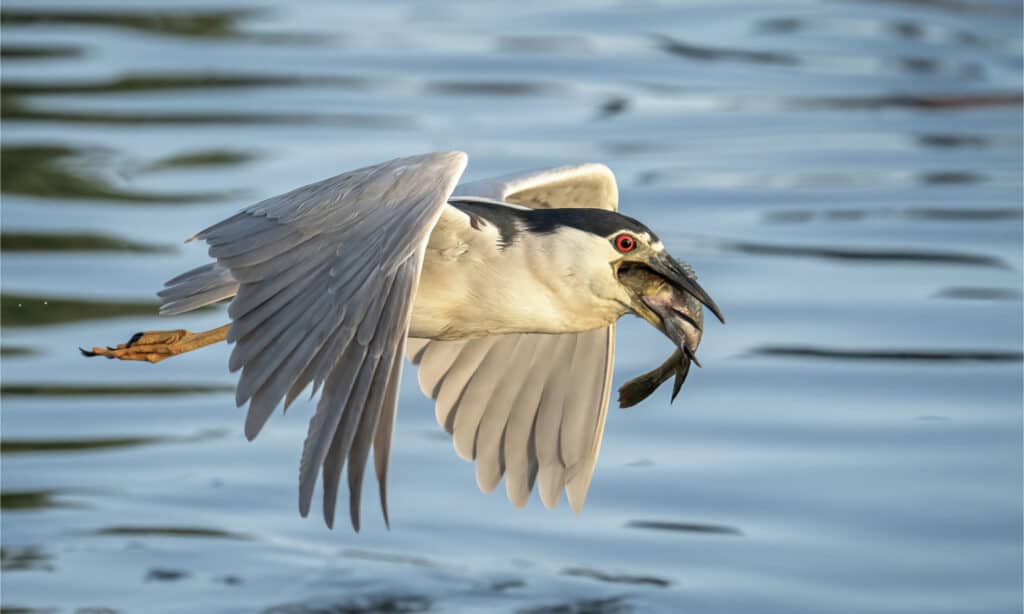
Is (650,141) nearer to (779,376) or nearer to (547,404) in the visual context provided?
(779,376)

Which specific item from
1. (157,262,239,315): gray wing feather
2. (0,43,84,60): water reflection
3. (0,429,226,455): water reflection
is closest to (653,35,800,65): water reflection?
(0,43,84,60): water reflection

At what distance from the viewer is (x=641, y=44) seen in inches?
961

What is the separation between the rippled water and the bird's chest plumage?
300cm

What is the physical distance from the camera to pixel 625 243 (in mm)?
7242

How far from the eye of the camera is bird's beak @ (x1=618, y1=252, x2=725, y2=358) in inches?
287

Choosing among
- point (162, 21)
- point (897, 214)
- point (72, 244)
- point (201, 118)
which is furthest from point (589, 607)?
point (162, 21)

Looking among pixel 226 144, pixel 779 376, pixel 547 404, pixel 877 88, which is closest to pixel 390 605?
pixel 547 404

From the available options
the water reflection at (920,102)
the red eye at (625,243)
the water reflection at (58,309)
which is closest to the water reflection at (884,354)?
the water reflection at (58,309)

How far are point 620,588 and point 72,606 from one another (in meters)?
2.63

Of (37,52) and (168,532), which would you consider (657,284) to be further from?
(37,52)

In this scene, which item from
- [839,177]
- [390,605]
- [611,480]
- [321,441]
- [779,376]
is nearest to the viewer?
[321,441]

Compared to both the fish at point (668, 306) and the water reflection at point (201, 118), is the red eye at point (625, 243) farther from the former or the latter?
the water reflection at point (201, 118)

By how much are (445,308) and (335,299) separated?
0.88 meters

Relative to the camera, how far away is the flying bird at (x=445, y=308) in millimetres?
6371
